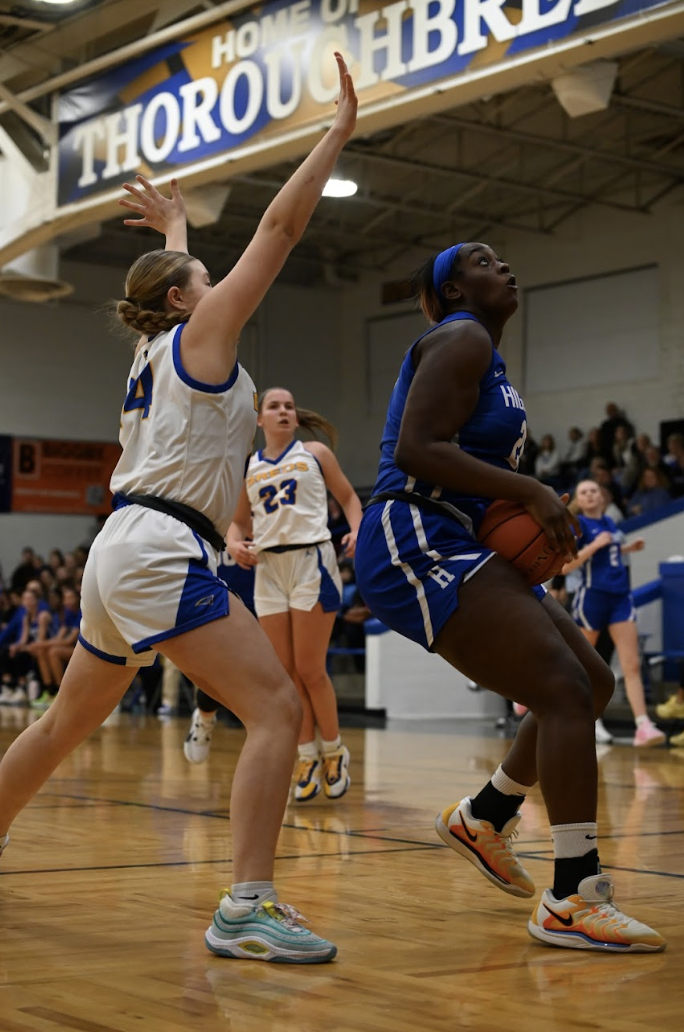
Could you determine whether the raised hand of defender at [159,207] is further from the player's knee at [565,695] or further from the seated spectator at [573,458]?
the seated spectator at [573,458]

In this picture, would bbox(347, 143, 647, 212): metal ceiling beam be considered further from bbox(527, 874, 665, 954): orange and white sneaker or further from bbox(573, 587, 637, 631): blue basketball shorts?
bbox(527, 874, 665, 954): orange and white sneaker

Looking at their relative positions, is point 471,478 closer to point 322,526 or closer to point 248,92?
point 322,526

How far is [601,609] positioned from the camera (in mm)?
10539

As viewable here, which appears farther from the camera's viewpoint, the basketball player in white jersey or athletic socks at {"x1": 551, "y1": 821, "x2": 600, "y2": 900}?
the basketball player in white jersey

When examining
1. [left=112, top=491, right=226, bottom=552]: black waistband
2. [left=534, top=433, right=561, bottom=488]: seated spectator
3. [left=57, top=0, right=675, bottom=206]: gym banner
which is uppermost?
[left=57, top=0, right=675, bottom=206]: gym banner

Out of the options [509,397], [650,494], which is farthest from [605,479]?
[509,397]

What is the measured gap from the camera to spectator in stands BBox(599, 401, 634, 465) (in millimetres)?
19641

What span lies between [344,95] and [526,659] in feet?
4.58

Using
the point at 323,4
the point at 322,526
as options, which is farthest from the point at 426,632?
the point at 323,4

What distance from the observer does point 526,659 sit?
3.20 metres

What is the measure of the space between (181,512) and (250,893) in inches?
33.7

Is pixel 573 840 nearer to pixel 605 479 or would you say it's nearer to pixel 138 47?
pixel 138 47

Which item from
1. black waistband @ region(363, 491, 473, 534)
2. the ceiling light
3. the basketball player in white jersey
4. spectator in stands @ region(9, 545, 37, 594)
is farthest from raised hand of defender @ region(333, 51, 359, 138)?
spectator in stands @ region(9, 545, 37, 594)

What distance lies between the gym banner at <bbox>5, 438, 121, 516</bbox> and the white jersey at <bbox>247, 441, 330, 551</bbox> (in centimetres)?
1772
